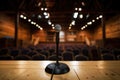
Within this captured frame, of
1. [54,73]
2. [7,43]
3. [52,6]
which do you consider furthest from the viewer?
[52,6]

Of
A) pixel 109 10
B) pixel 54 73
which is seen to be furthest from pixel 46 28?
pixel 54 73

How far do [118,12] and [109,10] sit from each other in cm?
73

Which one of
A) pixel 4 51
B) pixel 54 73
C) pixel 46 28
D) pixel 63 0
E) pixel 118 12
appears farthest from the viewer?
pixel 46 28

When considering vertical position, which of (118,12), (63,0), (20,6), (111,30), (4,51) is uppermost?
(63,0)

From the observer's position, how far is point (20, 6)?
11.9 m

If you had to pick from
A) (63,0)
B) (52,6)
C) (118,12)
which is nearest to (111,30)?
(118,12)

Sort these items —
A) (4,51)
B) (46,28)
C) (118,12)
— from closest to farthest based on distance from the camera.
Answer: (4,51) → (118,12) → (46,28)

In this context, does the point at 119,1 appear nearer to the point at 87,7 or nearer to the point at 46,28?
the point at 87,7

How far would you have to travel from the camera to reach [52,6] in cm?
1432

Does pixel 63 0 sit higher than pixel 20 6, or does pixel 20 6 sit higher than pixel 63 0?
pixel 63 0

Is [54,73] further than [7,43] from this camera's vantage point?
No

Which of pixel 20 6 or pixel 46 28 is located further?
pixel 46 28

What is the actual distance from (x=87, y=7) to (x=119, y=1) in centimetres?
347

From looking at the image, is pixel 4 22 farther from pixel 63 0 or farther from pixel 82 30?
pixel 82 30
